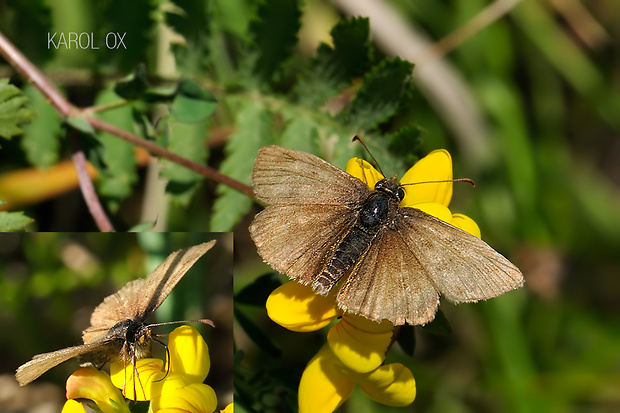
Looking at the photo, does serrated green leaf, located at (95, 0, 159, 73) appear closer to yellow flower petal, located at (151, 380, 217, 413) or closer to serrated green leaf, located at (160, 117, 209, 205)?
serrated green leaf, located at (160, 117, 209, 205)

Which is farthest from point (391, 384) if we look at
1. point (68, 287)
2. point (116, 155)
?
point (68, 287)

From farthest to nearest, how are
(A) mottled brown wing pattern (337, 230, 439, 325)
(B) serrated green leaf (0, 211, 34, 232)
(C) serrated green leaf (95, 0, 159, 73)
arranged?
(C) serrated green leaf (95, 0, 159, 73) → (B) serrated green leaf (0, 211, 34, 232) → (A) mottled brown wing pattern (337, 230, 439, 325)

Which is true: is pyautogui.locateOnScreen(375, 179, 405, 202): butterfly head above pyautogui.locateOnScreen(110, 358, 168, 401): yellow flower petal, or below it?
above

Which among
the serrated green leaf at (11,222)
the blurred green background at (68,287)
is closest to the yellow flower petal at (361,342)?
the serrated green leaf at (11,222)

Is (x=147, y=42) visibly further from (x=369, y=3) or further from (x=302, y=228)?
(x=369, y=3)

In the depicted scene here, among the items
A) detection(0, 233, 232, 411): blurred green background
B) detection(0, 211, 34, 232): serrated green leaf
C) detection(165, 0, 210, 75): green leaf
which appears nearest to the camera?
detection(0, 211, 34, 232): serrated green leaf

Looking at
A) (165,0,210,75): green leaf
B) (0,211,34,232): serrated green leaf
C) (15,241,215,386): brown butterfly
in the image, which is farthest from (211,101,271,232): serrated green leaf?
(0,211,34,232): serrated green leaf

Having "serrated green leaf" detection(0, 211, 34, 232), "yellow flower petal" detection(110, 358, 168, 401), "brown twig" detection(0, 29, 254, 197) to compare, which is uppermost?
"brown twig" detection(0, 29, 254, 197)
